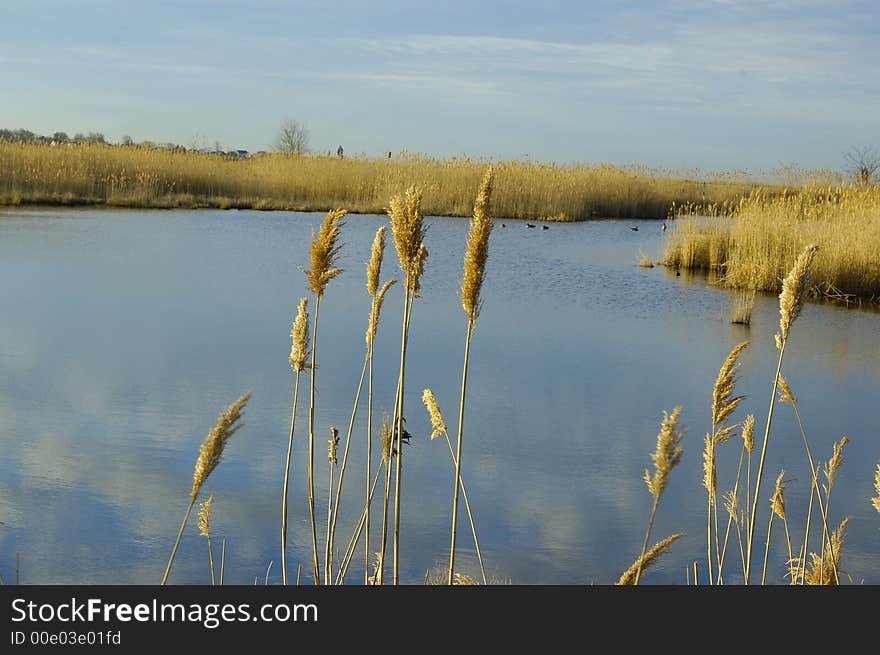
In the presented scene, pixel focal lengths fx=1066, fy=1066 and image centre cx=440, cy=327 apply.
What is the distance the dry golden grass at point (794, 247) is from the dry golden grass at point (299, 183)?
18.0 feet

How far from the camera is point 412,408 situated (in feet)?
16.4

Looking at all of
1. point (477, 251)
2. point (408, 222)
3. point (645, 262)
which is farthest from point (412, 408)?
point (645, 262)

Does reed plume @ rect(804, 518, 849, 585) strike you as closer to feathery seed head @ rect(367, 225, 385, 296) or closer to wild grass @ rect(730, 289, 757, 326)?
feathery seed head @ rect(367, 225, 385, 296)

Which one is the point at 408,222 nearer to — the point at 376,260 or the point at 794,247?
the point at 376,260

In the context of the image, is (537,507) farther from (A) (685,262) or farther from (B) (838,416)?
(A) (685,262)

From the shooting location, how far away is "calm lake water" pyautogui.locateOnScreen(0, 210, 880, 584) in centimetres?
329

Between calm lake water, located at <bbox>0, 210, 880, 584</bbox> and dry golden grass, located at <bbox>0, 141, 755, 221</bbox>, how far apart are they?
647cm

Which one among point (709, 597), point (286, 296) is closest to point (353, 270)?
point (286, 296)

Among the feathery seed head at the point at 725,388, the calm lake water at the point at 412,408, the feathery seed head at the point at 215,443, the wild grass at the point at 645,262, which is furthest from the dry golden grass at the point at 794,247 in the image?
the feathery seed head at the point at 215,443

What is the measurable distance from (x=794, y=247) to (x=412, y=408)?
5.88m

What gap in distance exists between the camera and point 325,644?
166cm

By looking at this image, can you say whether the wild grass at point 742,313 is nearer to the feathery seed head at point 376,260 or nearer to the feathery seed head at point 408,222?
the feathery seed head at point 376,260

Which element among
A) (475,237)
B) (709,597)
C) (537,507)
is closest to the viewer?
(475,237)

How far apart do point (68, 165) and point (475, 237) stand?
16466 mm
